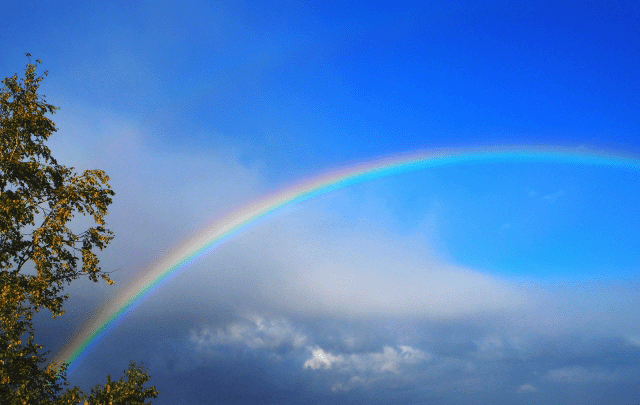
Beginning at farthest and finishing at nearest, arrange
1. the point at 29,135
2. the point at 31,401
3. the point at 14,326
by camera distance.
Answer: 1. the point at 29,135
2. the point at 14,326
3. the point at 31,401

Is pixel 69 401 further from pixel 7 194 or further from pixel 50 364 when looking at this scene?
pixel 7 194

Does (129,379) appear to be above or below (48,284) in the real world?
below

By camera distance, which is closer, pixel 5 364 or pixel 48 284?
pixel 5 364

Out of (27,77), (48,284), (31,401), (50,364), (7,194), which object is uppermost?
(27,77)

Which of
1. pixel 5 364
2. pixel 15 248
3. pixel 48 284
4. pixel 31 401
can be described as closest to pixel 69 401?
pixel 31 401

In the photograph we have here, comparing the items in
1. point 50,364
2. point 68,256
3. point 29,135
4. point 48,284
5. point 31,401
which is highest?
point 29,135

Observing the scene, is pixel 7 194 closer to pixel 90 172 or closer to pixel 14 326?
Answer: pixel 90 172

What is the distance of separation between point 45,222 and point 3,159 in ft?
9.78

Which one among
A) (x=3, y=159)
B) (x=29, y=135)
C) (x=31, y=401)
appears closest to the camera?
(x=31, y=401)

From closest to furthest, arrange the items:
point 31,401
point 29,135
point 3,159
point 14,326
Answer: point 31,401
point 14,326
point 3,159
point 29,135

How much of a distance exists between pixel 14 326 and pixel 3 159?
22.1 feet

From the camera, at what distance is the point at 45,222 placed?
2092cm

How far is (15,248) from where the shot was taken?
21172mm

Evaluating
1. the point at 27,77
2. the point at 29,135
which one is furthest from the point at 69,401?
the point at 27,77
